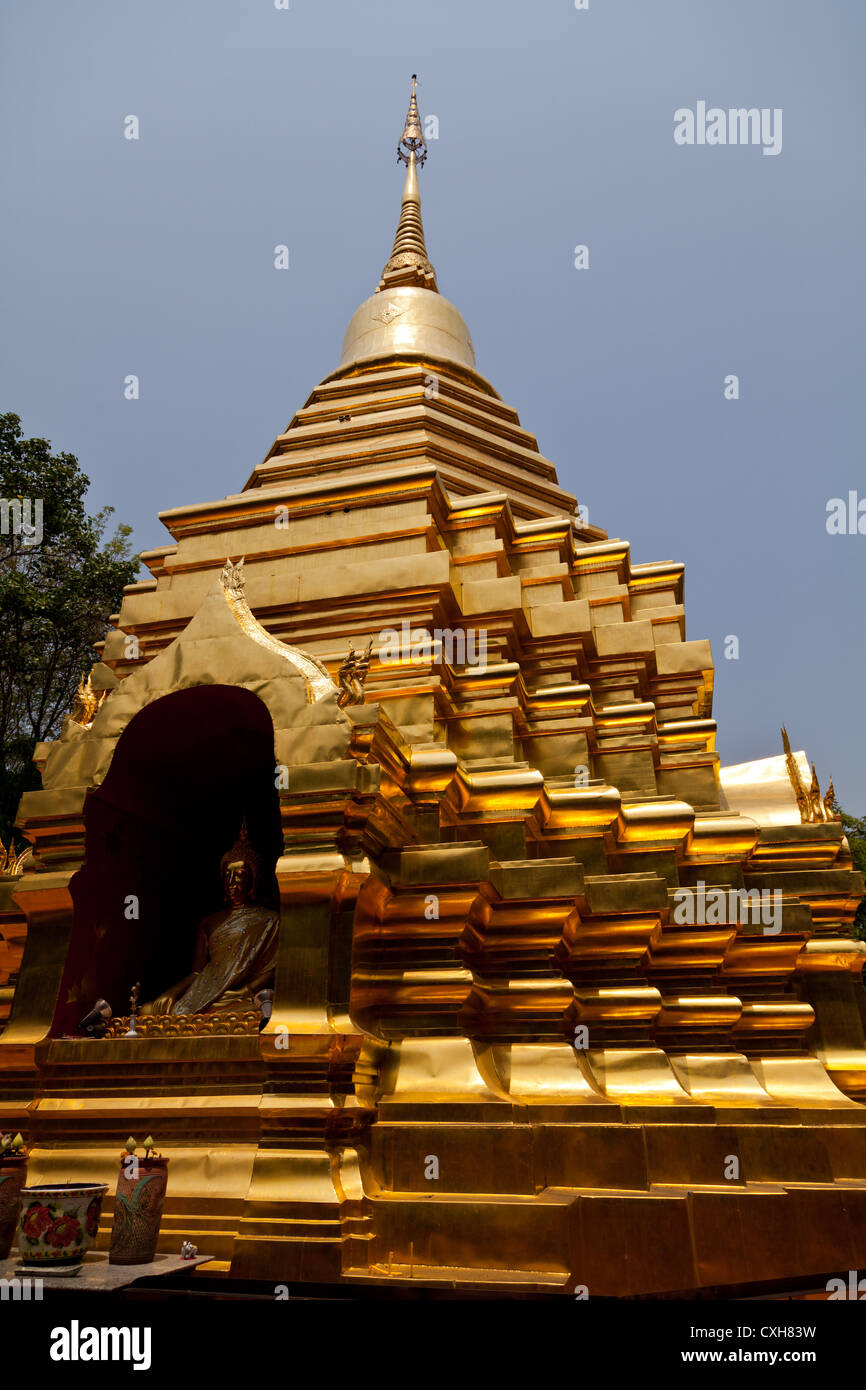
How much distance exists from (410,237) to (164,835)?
1451 centimetres

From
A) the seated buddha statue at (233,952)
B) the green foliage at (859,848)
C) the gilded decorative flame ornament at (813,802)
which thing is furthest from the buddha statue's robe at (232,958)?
the green foliage at (859,848)

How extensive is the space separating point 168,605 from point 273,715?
3.72m

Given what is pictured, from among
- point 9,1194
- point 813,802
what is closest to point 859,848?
point 813,802

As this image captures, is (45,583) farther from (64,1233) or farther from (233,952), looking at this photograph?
(64,1233)

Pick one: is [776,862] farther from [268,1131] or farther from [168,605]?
[168,605]

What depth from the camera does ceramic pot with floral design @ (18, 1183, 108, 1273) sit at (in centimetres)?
477

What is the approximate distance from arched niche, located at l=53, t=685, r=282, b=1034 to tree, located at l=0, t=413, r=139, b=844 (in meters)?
11.0

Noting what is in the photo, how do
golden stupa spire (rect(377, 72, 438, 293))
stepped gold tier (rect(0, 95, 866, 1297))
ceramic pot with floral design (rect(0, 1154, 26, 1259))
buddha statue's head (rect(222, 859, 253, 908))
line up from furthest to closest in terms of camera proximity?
1. golden stupa spire (rect(377, 72, 438, 293))
2. buddha statue's head (rect(222, 859, 253, 908))
3. stepped gold tier (rect(0, 95, 866, 1297))
4. ceramic pot with floral design (rect(0, 1154, 26, 1259))

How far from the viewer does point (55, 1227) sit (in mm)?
4824

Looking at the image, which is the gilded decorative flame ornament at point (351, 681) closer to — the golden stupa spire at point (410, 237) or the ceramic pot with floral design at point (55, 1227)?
the ceramic pot with floral design at point (55, 1227)

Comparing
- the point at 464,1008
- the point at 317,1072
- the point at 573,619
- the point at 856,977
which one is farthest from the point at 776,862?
the point at 317,1072

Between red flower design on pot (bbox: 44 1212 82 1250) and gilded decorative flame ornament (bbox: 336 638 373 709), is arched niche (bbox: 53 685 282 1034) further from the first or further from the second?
red flower design on pot (bbox: 44 1212 82 1250)

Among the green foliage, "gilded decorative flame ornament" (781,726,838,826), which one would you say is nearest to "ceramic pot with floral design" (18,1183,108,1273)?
"gilded decorative flame ornament" (781,726,838,826)

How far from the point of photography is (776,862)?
33.4 feet
